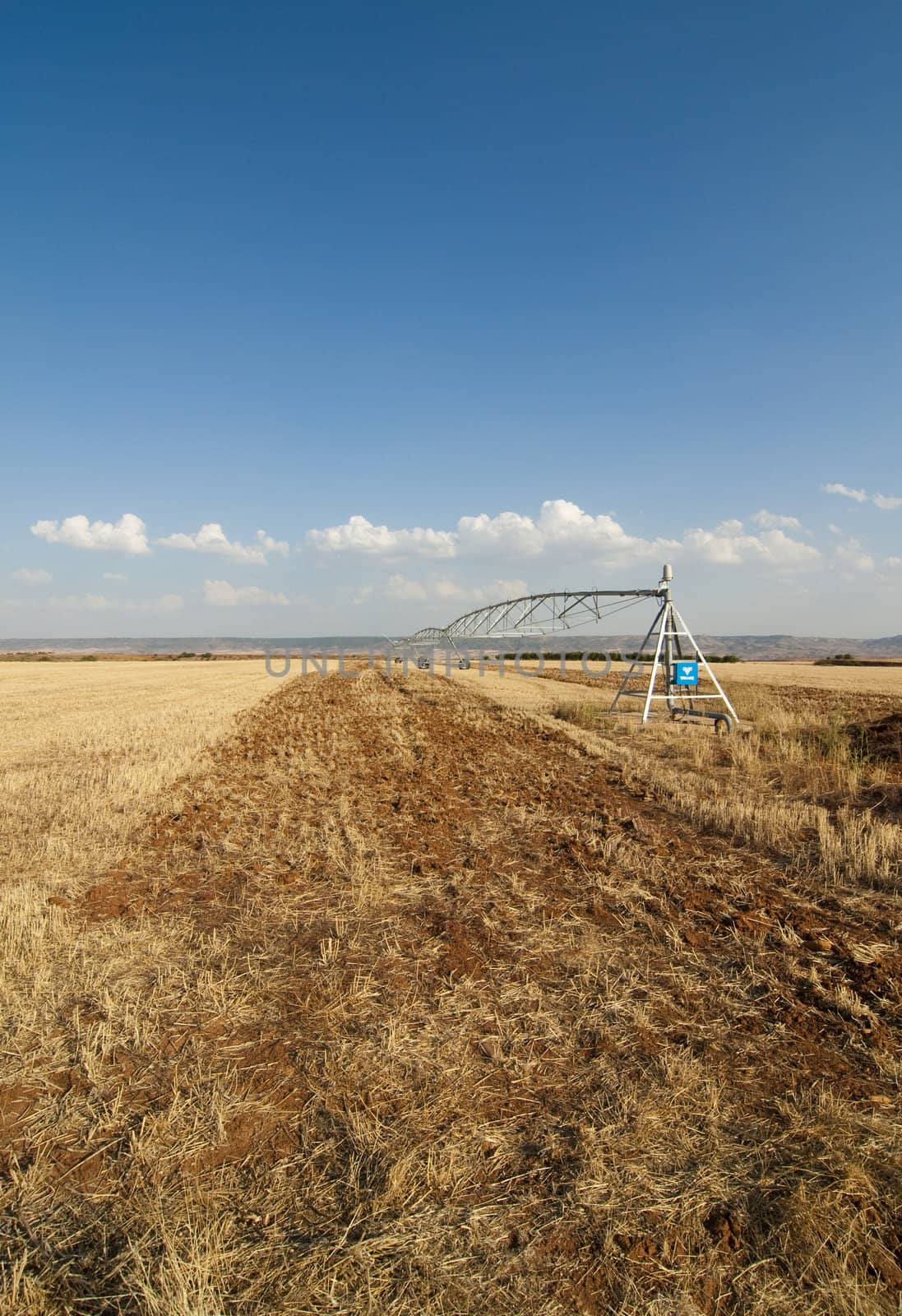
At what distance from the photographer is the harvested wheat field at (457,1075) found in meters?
2.62

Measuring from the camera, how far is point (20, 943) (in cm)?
563

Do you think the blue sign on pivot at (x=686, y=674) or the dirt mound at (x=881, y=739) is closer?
the dirt mound at (x=881, y=739)

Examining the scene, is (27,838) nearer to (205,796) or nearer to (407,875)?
(205,796)

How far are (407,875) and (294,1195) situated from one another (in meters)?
4.52

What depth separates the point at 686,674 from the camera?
19781 mm

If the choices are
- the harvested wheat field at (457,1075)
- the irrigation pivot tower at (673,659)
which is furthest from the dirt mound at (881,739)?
the harvested wheat field at (457,1075)

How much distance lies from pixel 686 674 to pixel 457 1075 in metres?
17.5

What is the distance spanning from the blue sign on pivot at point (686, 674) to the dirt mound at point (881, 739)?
4205mm

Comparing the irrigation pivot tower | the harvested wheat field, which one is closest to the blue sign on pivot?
the irrigation pivot tower

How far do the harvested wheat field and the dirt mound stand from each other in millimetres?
7282

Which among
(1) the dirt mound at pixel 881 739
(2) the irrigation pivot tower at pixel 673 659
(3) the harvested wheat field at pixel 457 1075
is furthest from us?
(2) the irrigation pivot tower at pixel 673 659

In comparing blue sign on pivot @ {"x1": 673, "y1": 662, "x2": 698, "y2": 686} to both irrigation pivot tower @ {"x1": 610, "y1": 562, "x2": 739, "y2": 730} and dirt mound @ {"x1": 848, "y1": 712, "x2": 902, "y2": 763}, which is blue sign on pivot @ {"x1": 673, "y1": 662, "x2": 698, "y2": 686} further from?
dirt mound @ {"x1": 848, "y1": 712, "x2": 902, "y2": 763}

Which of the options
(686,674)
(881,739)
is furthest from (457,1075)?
(686,674)

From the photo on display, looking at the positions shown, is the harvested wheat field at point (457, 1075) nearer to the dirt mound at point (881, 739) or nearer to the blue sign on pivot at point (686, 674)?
the dirt mound at point (881, 739)
